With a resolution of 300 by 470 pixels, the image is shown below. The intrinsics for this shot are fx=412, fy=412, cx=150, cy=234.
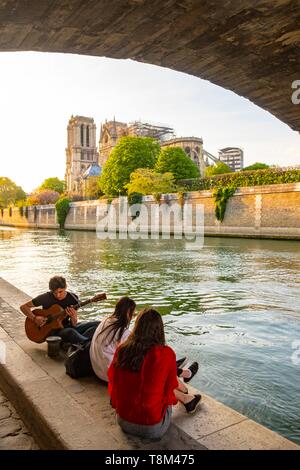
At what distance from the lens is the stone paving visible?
300 centimetres

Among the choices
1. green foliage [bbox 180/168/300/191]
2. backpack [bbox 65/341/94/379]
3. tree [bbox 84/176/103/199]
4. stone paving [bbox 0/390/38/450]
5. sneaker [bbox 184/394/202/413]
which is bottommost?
stone paving [bbox 0/390/38/450]

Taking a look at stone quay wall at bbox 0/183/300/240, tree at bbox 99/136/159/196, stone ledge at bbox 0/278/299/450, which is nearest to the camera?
stone ledge at bbox 0/278/299/450

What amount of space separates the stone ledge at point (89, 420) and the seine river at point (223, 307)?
1.39 m

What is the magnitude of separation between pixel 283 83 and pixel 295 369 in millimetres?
3932

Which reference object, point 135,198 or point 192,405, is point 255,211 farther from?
point 192,405

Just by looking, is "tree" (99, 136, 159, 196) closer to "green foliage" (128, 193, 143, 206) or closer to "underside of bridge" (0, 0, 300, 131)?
"green foliage" (128, 193, 143, 206)

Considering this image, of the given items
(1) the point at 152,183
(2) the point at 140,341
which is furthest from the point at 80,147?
(2) the point at 140,341

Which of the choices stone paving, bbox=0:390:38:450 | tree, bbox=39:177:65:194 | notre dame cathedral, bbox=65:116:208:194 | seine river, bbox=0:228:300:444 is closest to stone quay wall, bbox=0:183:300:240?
seine river, bbox=0:228:300:444

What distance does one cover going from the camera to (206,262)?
57.1ft

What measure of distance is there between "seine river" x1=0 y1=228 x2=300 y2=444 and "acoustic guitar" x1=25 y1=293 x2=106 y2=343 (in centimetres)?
196

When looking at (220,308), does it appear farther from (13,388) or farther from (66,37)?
(66,37)

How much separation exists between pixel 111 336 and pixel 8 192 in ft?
316

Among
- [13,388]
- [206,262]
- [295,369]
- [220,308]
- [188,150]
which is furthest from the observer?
[188,150]

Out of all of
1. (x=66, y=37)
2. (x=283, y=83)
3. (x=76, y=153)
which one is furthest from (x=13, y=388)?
(x=76, y=153)
